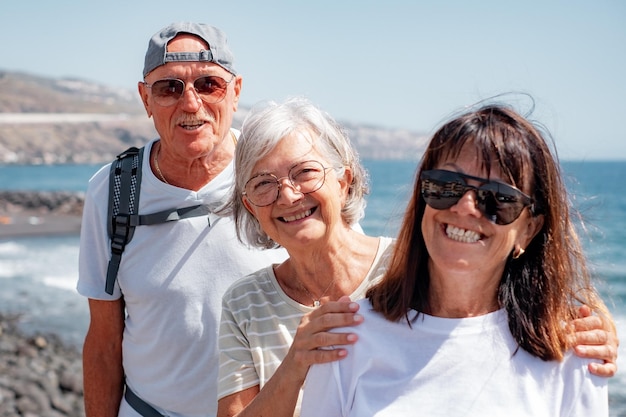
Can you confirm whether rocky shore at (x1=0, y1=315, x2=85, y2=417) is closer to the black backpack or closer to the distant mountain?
the black backpack

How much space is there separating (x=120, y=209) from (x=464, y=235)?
1.80 m

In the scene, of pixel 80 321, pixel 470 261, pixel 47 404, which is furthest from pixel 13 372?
pixel 470 261

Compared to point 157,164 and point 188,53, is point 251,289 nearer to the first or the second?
point 157,164

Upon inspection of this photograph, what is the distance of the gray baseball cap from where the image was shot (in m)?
3.44

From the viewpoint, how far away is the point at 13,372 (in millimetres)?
12242

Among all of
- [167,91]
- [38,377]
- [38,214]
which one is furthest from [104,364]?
[38,214]

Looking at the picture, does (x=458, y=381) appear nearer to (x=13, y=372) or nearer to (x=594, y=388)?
(x=594, y=388)

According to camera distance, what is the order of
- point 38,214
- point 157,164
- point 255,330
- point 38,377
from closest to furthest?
point 255,330 < point 157,164 < point 38,377 < point 38,214

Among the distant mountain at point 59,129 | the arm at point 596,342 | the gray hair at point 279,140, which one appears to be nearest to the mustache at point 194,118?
the gray hair at point 279,140

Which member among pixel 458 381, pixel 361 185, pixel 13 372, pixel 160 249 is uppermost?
pixel 361 185

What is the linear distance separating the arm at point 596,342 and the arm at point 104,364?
2169mm

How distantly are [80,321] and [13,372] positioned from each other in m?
4.00

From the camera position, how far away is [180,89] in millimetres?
3467

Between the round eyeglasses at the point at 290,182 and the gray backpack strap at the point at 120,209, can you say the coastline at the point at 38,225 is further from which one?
the round eyeglasses at the point at 290,182
